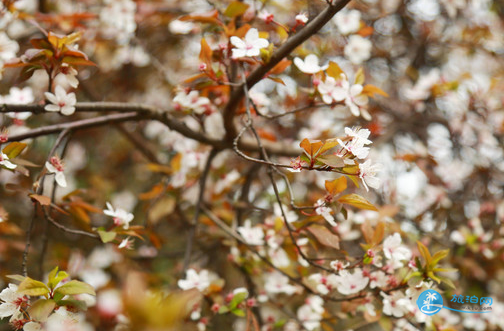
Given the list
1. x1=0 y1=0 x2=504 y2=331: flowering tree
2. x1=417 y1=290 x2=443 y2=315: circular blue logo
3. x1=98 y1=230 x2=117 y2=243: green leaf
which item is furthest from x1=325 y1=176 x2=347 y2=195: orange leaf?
x1=98 y1=230 x2=117 y2=243: green leaf

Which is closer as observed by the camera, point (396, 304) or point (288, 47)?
point (288, 47)

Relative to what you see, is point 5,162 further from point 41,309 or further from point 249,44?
point 249,44

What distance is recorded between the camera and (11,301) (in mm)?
893

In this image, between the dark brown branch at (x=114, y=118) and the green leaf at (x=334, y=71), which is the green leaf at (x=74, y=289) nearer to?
the dark brown branch at (x=114, y=118)

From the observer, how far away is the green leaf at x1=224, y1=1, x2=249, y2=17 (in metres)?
1.16

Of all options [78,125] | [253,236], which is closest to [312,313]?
[253,236]

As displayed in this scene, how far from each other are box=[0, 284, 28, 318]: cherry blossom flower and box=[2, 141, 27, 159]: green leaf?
31cm

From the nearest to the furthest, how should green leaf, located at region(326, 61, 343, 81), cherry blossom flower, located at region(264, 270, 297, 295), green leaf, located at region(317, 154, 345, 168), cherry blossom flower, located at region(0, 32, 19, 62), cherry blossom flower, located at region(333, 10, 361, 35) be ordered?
→ green leaf, located at region(317, 154, 345, 168) → green leaf, located at region(326, 61, 343, 81) → cherry blossom flower, located at region(0, 32, 19, 62) → cherry blossom flower, located at region(264, 270, 297, 295) → cherry blossom flower, located at region(333, 10, 361, 35)

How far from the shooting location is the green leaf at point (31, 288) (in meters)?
0.83

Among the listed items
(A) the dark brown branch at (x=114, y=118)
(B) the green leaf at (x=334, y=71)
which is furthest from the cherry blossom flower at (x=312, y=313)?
(B) the green leaf at (x=334, y=71)

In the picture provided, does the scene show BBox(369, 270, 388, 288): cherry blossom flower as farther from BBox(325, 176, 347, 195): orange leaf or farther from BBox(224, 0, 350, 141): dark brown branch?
BBox(224, 0, 350, 141): dark brown branch

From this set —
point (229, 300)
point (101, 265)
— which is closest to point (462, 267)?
point (229, 300)

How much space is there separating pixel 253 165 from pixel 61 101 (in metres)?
0.87

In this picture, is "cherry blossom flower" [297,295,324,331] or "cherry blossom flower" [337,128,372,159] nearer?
"cherry blossom flower" [337,128,372,159]
